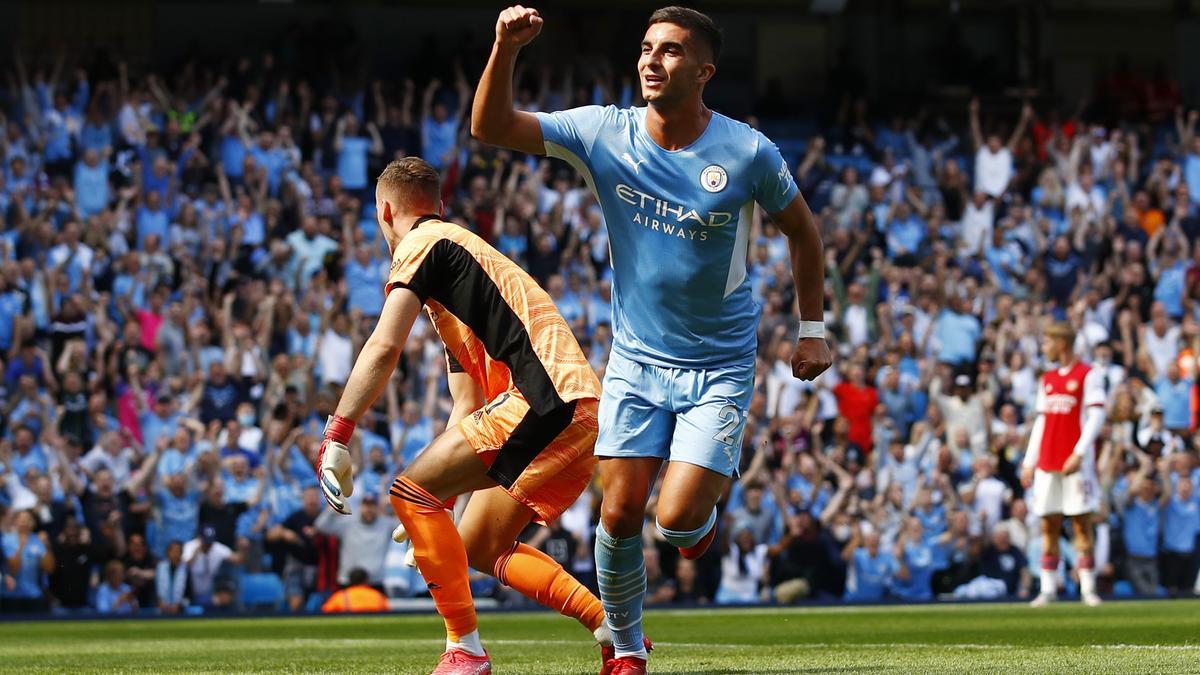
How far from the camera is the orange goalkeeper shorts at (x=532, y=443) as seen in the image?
712 cm

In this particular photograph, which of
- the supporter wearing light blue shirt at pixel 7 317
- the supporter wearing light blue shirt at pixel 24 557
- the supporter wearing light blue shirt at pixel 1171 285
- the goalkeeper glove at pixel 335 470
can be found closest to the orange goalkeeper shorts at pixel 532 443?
the goalkeeper glove at pixel 335 470

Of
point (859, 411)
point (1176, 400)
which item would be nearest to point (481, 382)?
point (859, 411)

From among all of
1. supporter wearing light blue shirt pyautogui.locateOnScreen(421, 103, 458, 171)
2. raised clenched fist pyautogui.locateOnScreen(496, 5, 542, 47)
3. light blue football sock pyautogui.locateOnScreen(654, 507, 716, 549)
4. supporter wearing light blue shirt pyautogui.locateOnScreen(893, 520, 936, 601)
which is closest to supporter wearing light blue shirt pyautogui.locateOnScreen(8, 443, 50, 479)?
supporter wearing light blue shirt pyautogui.locateOnScreen(421, 103, 458, 171)

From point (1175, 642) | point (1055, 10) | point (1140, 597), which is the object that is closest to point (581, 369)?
point (1175, 642)

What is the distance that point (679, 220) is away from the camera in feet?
21.7

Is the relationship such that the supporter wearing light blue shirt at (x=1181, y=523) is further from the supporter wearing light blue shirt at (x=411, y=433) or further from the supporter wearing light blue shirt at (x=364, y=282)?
the supporter wearing light blue shirt at (x=364, y=282)

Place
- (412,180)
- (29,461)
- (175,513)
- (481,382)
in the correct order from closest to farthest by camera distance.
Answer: (412,180) < (481,382) < (175,513) < (29,461)

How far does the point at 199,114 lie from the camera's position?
23.3m

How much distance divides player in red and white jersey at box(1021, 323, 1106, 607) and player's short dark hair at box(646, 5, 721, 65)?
889cm

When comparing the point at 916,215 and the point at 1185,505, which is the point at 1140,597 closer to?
the point at 1185,505

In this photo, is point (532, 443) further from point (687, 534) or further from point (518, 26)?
point (518, 26)

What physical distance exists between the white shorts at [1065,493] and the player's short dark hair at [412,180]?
9.17 meters

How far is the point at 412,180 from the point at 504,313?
0.70m

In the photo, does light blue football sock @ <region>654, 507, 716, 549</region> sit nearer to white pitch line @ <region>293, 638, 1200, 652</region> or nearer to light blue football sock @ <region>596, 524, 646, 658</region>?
light blue football sock @ <region>596, 524, 646, 658</region>
